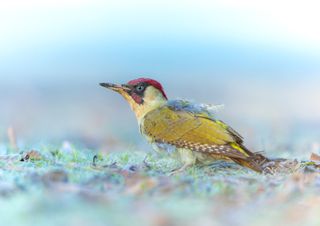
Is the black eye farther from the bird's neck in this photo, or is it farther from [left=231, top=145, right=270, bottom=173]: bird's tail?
[left=231, top=145, right=270, bottom=173]: bird's tail

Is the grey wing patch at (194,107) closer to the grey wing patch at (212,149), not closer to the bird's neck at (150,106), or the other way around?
the bird's neck at (150,106)

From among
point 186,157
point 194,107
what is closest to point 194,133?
point 186,157

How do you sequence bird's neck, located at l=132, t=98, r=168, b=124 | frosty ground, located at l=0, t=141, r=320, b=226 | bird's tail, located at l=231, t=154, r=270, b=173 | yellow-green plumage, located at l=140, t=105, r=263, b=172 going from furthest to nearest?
bird's neck, located at l=132, t=98, r=168, b=124 → yellow-green plumage, located at l=140, t=105, r=263, b=172 → bird's tail, located at l=231, t=154, r=270, b=173 → frosty ground, located at l=0, t=141, r=320, b=226

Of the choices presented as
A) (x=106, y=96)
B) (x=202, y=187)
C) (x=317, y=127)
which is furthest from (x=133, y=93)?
(x=106, y=96)

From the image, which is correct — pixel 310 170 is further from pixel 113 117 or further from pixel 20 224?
pixel 113 117

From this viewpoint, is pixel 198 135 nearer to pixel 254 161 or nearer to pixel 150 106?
pixel 254 161

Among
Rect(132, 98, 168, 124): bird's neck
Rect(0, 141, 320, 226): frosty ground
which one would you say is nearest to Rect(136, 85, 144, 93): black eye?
Rect(132, 98, 168, 124): bird's neck
